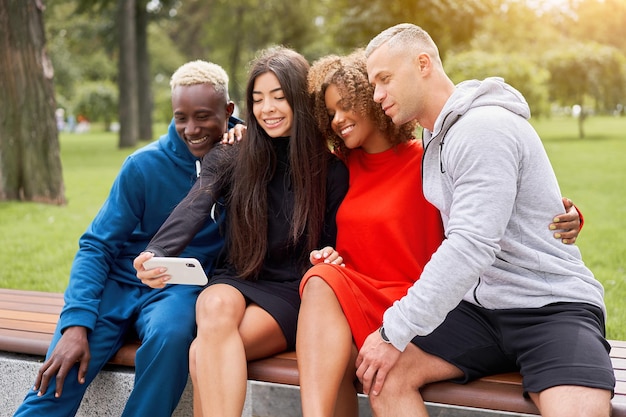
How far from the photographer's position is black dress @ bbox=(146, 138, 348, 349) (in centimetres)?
310

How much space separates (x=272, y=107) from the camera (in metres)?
3.30

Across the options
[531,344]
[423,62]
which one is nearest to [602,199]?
[423,62]

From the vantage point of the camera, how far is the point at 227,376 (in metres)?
2.73

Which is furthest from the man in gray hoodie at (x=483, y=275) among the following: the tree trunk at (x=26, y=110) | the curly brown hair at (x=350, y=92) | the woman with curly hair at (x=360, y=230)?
the tree trunk at (x=26, y=110)

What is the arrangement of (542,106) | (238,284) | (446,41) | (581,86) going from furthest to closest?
(446,41)
(581,86)
(542,106)
(238,284)

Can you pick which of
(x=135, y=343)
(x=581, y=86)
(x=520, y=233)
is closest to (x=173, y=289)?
(x=135, y=343)

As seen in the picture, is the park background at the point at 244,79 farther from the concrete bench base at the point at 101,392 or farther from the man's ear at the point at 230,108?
the concrete bench base at the point at 101,392

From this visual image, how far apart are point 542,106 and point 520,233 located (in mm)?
15788

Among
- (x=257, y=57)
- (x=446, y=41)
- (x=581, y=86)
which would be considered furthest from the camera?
(x=446, y=41)

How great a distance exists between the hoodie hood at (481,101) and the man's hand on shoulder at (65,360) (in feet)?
5.66

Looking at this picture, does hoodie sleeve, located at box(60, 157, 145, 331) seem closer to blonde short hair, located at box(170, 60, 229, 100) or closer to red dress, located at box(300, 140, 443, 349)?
blonde short hair, located at box(170, 60, 229, 100)

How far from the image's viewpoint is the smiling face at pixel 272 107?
331 cm

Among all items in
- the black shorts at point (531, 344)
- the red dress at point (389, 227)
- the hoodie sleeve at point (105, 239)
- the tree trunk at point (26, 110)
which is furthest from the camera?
the tree trunk at point (26, 110)

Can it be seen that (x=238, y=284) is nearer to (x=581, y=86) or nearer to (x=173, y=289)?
(x=173, y=289)
